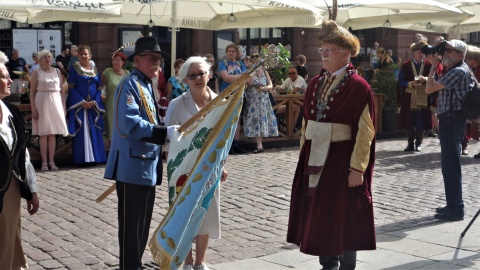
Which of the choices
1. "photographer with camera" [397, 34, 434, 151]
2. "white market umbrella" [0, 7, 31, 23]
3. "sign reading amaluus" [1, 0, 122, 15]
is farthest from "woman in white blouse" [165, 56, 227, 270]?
"photographer with camera" [397, 34, 434, 151]

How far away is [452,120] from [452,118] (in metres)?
0.02

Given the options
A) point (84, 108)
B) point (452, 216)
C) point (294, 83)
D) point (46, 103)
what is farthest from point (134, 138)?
point (294, 83)

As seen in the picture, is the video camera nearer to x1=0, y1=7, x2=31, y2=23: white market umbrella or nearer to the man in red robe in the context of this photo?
the man in red robe

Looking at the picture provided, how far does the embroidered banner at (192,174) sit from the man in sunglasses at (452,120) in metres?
3.36

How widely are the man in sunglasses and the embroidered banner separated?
3360 millimetres

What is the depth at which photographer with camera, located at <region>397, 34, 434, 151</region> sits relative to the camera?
1422 cm

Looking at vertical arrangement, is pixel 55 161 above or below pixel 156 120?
below

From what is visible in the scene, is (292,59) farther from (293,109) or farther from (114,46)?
(293,109)

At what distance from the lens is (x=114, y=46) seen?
2105 centimetres

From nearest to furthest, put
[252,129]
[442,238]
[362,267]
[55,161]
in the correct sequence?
[362,267] < [442,238] < [55,161] < [252,129]

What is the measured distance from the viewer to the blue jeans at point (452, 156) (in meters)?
8.50

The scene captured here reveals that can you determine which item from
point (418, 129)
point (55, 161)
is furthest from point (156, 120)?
point (418, 129)

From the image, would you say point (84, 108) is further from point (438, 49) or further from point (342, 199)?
point (342, 199)

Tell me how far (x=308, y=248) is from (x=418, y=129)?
923 cm
